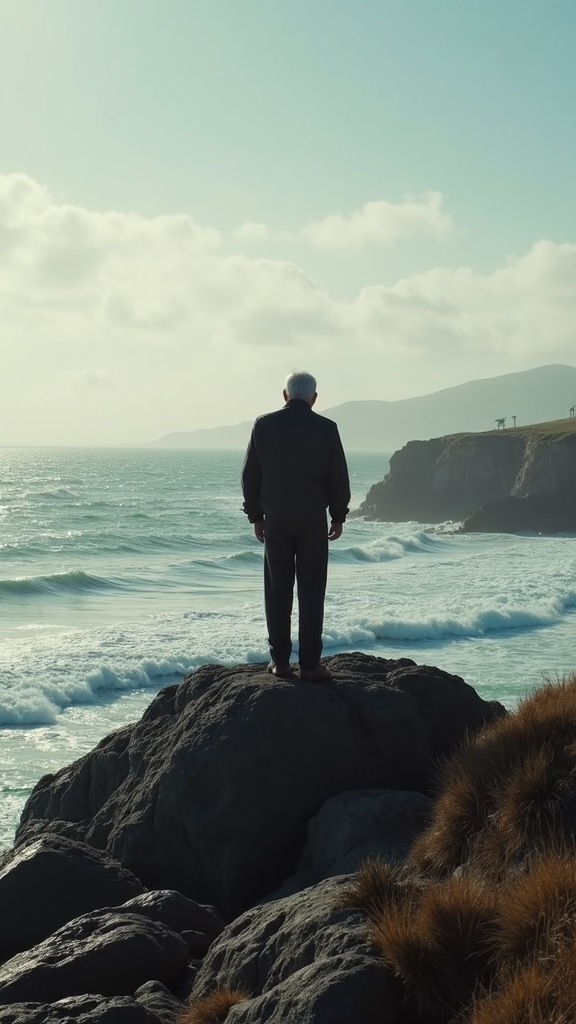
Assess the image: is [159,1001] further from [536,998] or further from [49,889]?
[536,998]

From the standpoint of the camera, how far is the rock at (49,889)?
17.1 ft

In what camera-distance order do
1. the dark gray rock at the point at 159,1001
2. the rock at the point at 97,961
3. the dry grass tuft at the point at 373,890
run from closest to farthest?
the dry grass tuft at the point at 373,890
the dark gray rock at the point at 159,1001
the rock at the point at 97,961

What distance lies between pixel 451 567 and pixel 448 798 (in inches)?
1404

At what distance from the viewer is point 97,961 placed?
4.38m

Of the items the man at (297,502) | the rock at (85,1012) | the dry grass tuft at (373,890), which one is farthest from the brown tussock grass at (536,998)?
the man at (297,502)

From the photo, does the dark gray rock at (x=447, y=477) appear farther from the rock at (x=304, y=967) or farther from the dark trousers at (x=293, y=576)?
the rock at (x=304, y=967)

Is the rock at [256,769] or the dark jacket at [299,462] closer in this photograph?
the rock at [256,769]

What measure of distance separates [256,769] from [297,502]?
5.86 feet

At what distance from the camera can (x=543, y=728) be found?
4859mm

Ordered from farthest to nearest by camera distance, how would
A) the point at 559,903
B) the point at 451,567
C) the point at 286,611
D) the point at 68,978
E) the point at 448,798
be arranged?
the point at 451,567 → the point at 286,611 → the point at 448,798 → the point at 68,978 → the point at 559,903

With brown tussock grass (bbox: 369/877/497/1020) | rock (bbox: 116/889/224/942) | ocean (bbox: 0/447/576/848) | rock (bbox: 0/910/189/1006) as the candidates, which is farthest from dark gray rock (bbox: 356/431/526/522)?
brown tussock grass (bbox: 369/877/497/1020)

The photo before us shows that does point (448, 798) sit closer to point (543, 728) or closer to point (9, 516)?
point (543, 728)

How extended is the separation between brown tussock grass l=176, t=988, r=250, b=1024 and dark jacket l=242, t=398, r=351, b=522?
10.9 ft

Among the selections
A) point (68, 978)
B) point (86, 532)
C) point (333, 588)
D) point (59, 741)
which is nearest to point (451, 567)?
point (333, 588)
